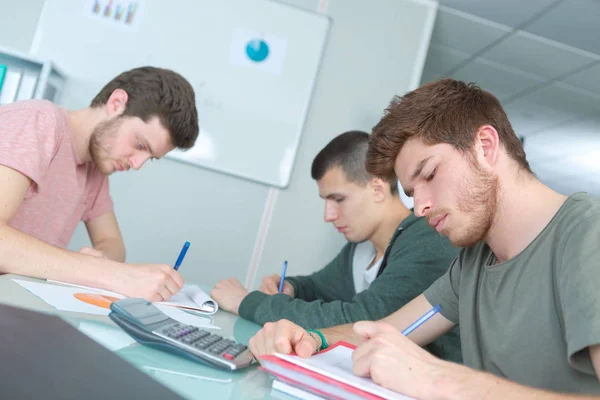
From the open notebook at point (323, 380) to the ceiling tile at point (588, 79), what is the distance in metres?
3.12

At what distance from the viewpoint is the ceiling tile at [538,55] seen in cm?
307

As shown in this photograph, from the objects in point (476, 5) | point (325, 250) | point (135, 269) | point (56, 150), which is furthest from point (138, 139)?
point (476, 5)

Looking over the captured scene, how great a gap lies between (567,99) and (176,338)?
3704 millimetres

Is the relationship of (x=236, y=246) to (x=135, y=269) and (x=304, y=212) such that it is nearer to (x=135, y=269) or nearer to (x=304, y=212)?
(x=304, y=212)

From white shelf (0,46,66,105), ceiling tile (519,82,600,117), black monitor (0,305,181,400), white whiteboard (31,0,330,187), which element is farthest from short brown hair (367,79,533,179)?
ceiling tile (519,82,600,117)

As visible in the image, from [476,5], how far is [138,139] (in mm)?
1948

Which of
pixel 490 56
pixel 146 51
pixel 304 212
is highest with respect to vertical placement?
pixel 490 56

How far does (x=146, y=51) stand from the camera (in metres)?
2.61

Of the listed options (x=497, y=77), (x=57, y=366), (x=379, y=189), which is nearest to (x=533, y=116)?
(x=497, y=77)

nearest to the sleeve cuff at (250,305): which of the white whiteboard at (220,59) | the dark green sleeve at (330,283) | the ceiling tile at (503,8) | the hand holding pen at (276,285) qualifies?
the hand holding pen at (276,285)

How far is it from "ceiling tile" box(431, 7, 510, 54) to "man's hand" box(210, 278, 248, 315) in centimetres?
205

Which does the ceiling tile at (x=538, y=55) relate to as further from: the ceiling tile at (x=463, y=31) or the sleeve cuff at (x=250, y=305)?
the sleeve cuff at (x=250, y=305)

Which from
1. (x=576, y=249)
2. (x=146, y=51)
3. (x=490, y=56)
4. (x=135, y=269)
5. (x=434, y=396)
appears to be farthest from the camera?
(x=490, y=56)

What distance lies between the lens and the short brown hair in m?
1.07
